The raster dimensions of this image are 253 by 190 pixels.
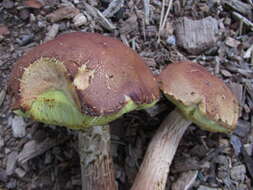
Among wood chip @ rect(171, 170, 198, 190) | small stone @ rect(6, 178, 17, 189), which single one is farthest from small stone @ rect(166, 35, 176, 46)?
small stone @ rect(6, 178, 17, 189)

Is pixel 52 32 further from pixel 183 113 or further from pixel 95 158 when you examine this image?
pixel 183 113

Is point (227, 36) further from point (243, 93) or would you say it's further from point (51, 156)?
point (51, 156)

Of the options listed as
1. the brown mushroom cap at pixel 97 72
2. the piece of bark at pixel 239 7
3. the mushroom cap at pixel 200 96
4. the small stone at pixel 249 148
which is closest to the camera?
the brown mushroom cap at pixel 97 72

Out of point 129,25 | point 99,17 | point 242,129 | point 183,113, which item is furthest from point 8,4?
point 242,129

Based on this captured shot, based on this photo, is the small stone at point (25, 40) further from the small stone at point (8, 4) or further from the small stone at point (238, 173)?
the small stone at point (238, 173)

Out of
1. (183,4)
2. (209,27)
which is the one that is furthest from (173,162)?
(183,4)

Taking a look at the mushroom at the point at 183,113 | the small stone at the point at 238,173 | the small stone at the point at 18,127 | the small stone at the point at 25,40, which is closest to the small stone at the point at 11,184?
the small stone at the point at 18,127

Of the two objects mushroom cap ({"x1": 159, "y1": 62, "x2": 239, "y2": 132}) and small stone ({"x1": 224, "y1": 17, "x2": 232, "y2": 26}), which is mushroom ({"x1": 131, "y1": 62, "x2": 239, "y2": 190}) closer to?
mushroom cap ({"x1": 159, "y1": 62, "x2": 239, "y2": 132})
